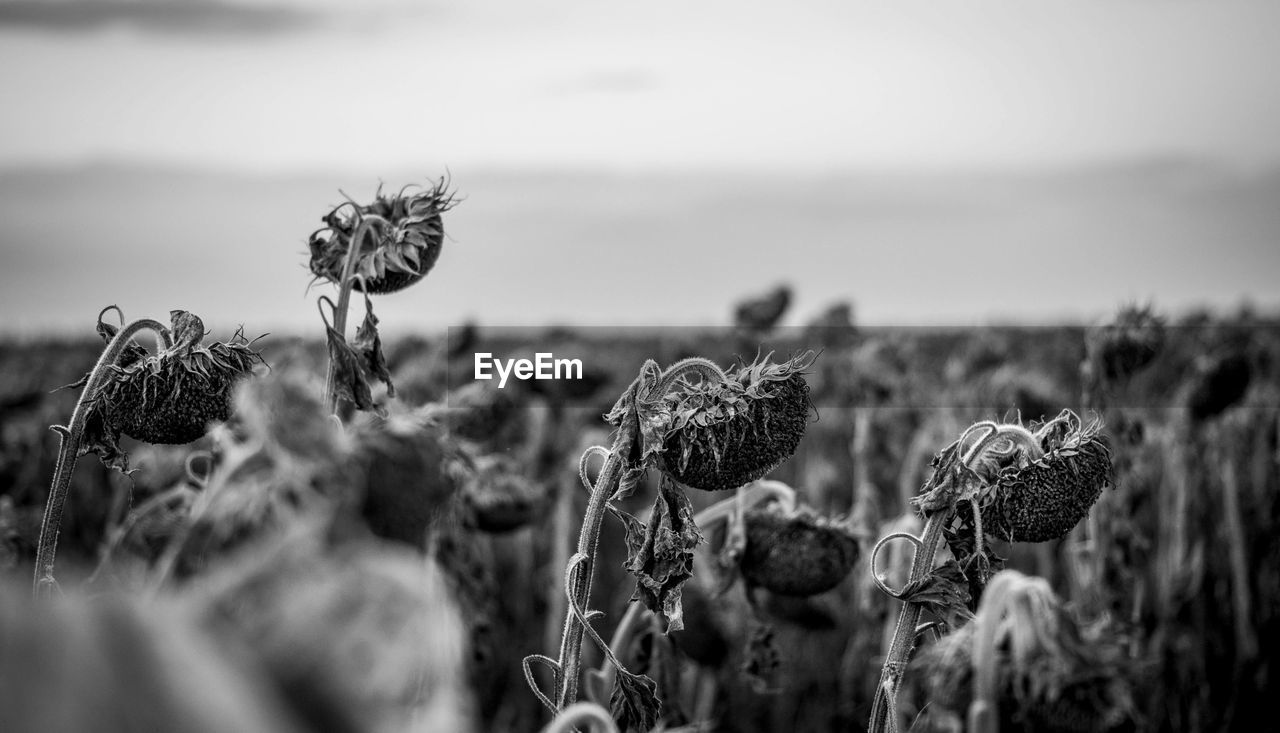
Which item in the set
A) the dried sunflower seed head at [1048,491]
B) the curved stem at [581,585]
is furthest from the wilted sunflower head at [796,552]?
the curved stem at [581,585]

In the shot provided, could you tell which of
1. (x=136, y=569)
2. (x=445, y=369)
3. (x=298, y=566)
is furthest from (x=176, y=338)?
(x=445, y=369)

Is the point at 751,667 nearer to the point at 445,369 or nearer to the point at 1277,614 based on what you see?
the point at 445,369

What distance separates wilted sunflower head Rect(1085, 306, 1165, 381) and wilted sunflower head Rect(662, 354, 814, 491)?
3.92 m

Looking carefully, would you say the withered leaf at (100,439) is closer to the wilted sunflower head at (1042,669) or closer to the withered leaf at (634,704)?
the withered leaf at (634,704)

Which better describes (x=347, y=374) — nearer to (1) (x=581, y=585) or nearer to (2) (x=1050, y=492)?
(1) (x=581, y=585)

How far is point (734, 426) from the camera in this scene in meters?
2.92

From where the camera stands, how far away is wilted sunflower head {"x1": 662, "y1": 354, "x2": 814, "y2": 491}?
2.90 metres

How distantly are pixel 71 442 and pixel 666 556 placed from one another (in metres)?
1.65

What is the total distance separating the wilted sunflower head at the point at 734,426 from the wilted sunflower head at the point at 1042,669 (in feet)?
3.04

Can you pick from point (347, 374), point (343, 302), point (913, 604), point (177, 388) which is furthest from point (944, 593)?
point (177, 388)

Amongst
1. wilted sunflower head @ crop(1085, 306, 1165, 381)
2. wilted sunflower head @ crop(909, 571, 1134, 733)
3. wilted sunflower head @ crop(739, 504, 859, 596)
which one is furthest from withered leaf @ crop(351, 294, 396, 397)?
wilted sunflower head @ crop(1085, 306, 1165, 381)

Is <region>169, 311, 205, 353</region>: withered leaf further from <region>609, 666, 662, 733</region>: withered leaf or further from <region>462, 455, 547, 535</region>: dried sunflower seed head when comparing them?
<region>462, 455, 547, 535</region>: dried sunflower seed head

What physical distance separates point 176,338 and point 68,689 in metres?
1.99

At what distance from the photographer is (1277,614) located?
852 centimetres
